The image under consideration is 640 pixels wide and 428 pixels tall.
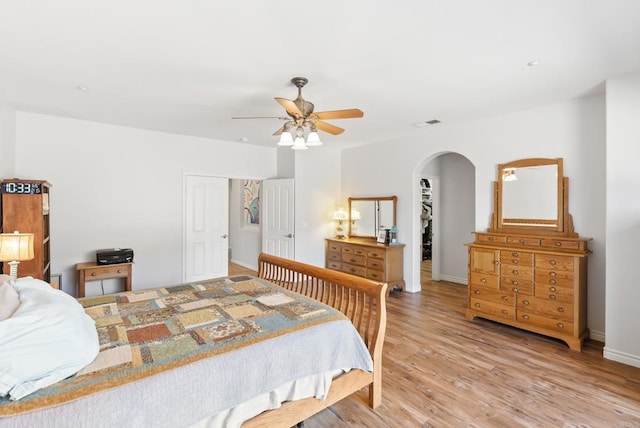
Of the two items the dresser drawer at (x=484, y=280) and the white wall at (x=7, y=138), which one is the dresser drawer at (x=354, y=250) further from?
the white wall at (x=7, y=138)

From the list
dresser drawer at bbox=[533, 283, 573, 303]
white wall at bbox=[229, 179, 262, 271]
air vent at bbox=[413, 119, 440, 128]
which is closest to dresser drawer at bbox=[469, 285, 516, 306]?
dresser drawer at bbox=[533, 283, 573, 303]

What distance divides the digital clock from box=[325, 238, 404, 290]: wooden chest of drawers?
4.09 metres

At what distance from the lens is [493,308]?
142 inches

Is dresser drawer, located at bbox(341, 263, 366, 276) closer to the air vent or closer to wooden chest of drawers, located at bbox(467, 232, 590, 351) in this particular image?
wooden chest of drawers, located at bbox(467, 232, 590, 351)

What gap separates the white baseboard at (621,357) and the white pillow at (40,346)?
3965 mm

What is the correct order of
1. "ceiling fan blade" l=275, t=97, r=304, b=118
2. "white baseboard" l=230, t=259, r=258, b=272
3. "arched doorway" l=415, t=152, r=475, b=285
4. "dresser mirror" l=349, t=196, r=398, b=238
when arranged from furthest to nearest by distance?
1. "white baseboard" l=230, t=259, r=258, b=272
2. "arched doorway" l=415, t=152, r=475, b=285
3. "dresser mirror" l=349, t=196, r=398, b=238
4. "ceiling fan blade" l=275, t=97, r=304, b=118

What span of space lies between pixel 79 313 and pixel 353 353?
159 cm

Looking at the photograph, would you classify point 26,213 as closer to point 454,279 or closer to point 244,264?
point 244,264

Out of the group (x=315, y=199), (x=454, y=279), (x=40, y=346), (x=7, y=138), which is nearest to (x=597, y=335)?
(x=454, y=279)

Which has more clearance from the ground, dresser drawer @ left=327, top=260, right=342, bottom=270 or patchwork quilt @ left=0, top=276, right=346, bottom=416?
patchwork quilt @ left=0, top=276, right=346, bottom=416

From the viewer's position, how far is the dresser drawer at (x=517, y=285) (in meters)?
3.34

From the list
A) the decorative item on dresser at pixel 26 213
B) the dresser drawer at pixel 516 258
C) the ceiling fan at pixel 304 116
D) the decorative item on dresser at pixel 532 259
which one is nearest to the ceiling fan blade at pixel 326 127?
the ceiling fan at pixel 304 116

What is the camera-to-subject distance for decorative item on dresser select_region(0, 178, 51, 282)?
315 centimetres

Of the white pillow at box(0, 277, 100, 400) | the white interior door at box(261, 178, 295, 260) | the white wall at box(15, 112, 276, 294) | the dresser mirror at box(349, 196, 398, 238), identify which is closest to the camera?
the white pillow at box(0, 277, 100, 400)
